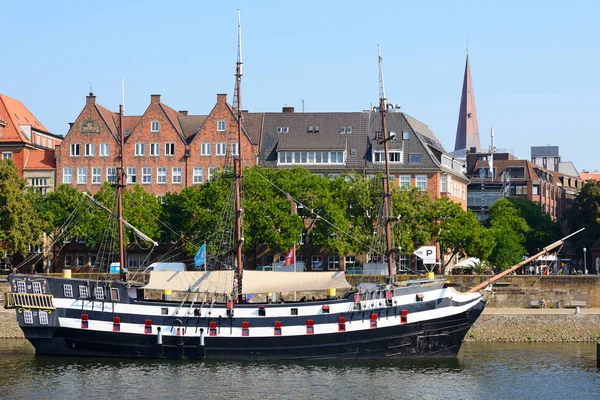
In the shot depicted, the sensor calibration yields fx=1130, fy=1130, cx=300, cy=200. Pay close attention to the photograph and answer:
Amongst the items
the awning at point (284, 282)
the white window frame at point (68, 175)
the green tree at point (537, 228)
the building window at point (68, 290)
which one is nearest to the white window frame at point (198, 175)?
the white window frame at point (68, 175)

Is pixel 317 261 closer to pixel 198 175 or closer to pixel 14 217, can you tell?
pixel 198 175

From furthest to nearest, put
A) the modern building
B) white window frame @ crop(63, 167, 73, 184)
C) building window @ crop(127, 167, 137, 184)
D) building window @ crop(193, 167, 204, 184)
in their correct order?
the modern building → white window frame @ crop(63, 167, 73, 184) → building window @ crop(127, 167, 137, 184) → building window @ crop(193, 167, 204, 184)

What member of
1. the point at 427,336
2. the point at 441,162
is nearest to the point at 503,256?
the point at 441,162

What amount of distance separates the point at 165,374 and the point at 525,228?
8265 centimetres

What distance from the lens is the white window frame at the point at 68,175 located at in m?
116

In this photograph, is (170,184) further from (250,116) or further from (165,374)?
(165,374)

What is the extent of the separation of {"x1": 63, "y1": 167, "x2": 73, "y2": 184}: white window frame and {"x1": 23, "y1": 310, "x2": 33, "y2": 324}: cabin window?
45.1 metres

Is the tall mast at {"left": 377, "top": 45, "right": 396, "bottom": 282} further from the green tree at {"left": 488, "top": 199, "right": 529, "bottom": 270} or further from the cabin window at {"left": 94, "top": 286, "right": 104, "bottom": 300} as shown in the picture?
the green tree at {"left": 488, "top": 199, "right": 529, "bottom": 270}

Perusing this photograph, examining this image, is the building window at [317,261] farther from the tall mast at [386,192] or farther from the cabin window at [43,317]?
the cabin window at [43,317]

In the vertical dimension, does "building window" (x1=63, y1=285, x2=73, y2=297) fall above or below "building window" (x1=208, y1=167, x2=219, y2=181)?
below

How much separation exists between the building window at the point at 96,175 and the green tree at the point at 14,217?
535 inches

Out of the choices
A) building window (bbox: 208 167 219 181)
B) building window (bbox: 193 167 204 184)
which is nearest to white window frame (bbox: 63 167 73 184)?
building window (bbox: 193 167 204 184)

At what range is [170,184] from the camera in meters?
115

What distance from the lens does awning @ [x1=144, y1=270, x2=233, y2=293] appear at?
73750mm
